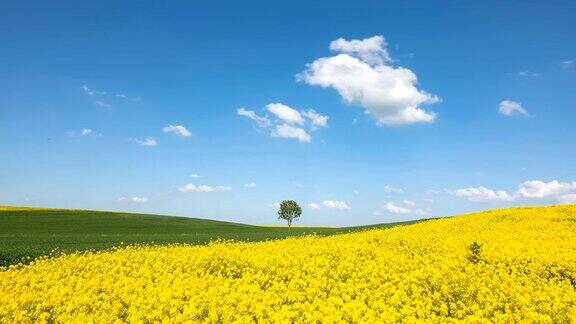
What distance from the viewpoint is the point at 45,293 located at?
12.6 meters

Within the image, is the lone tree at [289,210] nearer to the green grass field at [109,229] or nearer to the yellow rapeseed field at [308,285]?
the green grass field at [109,229]

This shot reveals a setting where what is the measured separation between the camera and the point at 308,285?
43.2ft

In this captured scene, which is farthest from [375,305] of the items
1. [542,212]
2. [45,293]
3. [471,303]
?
[542,212]

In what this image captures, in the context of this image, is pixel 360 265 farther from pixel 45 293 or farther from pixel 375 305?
pixel 45 293

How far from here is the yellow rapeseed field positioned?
1012 centimetres

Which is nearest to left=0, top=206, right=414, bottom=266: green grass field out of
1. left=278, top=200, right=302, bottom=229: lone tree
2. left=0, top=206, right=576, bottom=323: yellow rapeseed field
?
left=0, top=206, right=576, bottom=323: yellow rapeseed field

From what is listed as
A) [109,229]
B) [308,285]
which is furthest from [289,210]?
[308,285]

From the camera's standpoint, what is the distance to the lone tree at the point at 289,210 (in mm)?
82981

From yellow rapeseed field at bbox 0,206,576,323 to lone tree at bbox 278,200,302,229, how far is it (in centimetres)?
6176

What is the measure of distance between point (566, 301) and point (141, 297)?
947 centimetres

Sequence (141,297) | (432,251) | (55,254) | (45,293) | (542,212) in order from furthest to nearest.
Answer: (542,212), (55,254), (432,251), (45,293), (141,297)

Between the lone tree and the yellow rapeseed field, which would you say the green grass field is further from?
the lone tree

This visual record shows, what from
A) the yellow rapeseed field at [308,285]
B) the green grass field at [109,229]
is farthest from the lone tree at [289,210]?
the yellow rapeseed field at [308,285]

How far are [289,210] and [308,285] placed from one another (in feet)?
229
